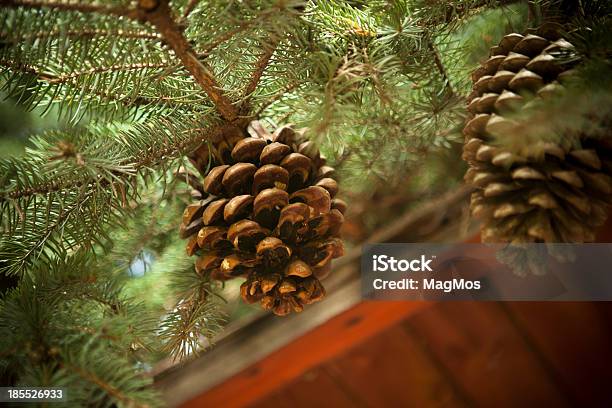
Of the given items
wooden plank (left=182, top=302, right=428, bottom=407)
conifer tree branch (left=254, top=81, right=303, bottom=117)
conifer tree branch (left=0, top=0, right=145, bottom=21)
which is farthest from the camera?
wooden plank (left=182, top=302, right=428, bottom=407)

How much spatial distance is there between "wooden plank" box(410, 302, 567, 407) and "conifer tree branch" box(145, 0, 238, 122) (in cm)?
37

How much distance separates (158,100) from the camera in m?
0.45

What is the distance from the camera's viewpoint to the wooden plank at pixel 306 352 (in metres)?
0.58

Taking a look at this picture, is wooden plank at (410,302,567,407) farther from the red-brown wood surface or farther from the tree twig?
the tree twig

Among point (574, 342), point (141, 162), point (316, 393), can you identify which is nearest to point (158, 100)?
point (141, 162)

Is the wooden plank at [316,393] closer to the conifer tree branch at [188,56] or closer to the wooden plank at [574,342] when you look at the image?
the wooden plank at [574,342]

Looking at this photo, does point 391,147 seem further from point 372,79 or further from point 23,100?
point 23,100

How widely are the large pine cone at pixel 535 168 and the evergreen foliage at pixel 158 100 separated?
0.08ft

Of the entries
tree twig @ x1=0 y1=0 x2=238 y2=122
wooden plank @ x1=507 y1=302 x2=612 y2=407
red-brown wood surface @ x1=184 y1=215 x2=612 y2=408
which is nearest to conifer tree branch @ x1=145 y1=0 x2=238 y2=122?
tree twig @ x1=0 y1=0 x2=238 y2=122

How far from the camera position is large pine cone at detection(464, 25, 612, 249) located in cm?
35

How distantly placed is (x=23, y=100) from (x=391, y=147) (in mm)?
342

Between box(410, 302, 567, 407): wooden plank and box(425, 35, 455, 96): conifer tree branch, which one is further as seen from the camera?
box(410, 302, 567, 407): wooden plank

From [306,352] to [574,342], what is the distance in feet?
1.07

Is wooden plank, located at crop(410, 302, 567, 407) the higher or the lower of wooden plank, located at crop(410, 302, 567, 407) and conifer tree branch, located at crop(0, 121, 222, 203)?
the lower
